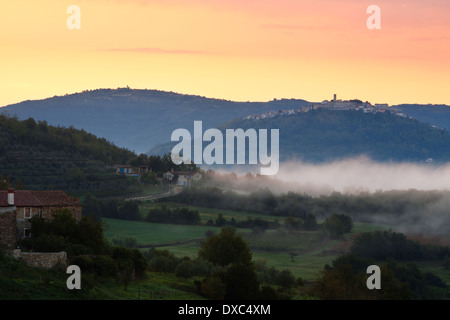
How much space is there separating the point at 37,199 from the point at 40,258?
32.7ft

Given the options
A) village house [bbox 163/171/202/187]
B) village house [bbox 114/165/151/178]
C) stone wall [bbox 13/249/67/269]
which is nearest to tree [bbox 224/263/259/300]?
stone wall [bbox 13/249/67/269]

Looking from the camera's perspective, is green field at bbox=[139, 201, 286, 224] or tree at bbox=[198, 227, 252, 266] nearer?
tree at bbox=[198, 227, 252, 266]

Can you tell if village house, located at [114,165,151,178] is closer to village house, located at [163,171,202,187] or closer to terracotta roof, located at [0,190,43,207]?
village house, located at [163,171,202,187]

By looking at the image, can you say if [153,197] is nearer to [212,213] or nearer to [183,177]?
[212,213]

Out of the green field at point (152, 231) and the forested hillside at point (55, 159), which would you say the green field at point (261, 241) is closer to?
the green field at point (152, 231)

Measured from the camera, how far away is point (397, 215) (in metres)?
122

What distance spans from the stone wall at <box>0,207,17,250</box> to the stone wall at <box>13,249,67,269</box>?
6.35 ft

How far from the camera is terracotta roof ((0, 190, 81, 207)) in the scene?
50347 millimetres
